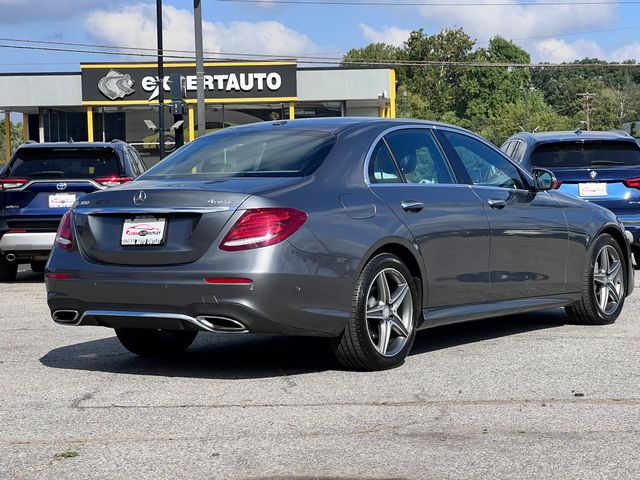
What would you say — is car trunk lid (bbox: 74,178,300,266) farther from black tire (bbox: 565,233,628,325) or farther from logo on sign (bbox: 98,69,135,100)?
logo on sign (bbox: 98,69,135,100)

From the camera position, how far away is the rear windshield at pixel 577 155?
13.2 meters

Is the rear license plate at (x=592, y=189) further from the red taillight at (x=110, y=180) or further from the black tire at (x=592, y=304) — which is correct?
the red taillight at (x=110, y=180)

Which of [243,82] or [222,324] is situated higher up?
[243,82]

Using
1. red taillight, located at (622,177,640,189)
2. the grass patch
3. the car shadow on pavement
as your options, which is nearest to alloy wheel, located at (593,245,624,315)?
the car shadow on pavement

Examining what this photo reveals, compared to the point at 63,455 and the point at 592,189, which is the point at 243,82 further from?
the point at 63,455

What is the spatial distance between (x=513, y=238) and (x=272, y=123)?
72.7 inches

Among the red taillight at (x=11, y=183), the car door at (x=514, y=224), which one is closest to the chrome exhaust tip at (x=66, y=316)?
the car door at (x=514, y=224)

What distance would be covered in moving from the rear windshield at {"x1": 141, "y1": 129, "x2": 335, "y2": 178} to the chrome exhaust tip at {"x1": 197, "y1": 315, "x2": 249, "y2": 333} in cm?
99

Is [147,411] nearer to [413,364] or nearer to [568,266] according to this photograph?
[413,364]

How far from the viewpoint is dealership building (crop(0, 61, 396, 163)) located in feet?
153

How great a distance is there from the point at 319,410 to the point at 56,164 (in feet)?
Answer: 27.8

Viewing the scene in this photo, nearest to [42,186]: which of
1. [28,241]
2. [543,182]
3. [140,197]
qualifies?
[28,241]

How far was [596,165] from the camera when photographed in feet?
43.4

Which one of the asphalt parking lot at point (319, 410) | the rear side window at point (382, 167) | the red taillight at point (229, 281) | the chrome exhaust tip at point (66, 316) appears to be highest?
the rear side window at point (382, 167)
